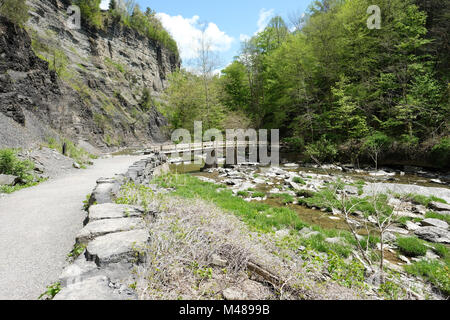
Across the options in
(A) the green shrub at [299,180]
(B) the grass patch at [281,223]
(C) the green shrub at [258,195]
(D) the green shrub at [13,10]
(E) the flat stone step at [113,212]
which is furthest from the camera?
(D) the green shrub at [13,10]

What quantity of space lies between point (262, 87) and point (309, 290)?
2996 centimetres

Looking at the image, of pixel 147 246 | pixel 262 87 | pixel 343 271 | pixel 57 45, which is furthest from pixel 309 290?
pixel 57 45

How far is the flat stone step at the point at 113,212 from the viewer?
318cm

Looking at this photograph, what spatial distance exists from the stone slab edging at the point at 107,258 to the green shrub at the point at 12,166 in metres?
5.65

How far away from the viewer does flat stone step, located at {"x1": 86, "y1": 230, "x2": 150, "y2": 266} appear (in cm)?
211

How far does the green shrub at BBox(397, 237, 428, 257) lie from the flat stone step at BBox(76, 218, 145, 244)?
17.9 feet

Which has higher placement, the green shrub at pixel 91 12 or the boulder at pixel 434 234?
the green shrub at pixel 91 12

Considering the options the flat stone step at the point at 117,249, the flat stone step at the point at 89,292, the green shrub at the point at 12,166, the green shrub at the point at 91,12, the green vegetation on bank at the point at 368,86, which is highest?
the green shrub at the point at 91,12

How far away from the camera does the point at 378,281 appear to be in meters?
3.04

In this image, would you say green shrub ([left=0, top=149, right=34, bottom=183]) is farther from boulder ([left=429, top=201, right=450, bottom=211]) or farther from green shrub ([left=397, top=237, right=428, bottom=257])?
boulder ([left=429, top=201, right=450, bottom=211])

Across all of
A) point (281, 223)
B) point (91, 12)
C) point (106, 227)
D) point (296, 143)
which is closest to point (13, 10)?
point (106, 227)

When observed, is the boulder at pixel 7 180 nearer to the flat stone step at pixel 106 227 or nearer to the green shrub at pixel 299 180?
the flat stone step at pixel 106 227

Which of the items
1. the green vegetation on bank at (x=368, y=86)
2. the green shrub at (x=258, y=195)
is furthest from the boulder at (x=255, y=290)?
the green vegetation on bank at (x=368, y=86)
